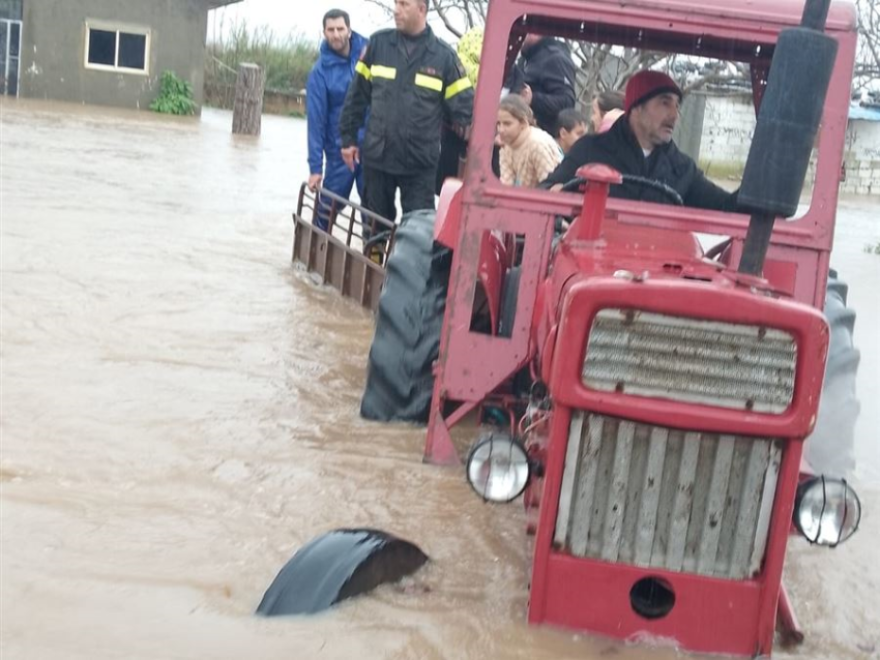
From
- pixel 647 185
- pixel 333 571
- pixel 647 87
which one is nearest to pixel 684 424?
pixel 333 571

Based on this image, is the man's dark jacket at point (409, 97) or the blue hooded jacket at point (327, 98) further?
the blue hooded jacket at point (327, 98)

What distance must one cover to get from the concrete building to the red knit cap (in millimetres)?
28387

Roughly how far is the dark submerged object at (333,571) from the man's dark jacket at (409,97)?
14.1ft

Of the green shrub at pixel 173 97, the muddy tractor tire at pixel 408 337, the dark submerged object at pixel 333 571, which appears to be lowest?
the green shrub at pixel 173 97

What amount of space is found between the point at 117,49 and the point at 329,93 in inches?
957

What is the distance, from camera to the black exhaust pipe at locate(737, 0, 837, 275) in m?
3.16

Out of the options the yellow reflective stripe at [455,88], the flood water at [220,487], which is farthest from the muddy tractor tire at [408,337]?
the yellow reflective stripe at [455,88]

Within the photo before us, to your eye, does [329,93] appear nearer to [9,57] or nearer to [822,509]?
[822,509]

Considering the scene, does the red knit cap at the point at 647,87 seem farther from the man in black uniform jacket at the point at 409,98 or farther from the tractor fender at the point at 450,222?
the man in black uniform jacket at the point at 409,98

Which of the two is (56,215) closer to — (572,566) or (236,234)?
(236,234)

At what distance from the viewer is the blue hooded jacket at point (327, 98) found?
31.0 feet

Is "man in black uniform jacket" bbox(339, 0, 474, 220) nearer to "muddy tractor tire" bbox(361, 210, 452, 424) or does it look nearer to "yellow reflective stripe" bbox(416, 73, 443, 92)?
"yellow reflective stripe" bbox(416, 73, 443, 92)

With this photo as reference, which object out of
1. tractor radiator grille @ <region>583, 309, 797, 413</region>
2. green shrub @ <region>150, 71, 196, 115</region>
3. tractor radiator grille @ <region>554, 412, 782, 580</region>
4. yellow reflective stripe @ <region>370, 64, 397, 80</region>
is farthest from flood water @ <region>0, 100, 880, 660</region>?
green shrub @ <region>150, 71, 196, 115</region>

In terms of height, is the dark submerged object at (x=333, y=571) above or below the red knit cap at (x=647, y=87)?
below
